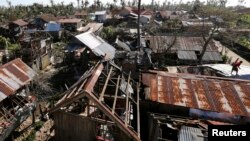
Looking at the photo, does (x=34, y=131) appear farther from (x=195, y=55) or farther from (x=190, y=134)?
(x=195, y=55)

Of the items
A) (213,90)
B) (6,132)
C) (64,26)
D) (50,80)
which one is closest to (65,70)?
(50,80)

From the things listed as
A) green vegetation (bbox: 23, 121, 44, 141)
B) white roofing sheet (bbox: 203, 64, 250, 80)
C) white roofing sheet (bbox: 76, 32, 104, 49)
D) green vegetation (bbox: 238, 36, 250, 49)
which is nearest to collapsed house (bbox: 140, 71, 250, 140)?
white roofing sheet (bbox: 203, 64, 250, 80)

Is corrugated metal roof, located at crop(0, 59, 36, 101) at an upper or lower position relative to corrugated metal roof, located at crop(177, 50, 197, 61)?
upper

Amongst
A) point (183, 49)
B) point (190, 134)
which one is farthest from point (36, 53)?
point (190, 134)

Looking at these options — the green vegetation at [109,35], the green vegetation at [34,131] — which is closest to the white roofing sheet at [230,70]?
the green vegetation at [34,131]

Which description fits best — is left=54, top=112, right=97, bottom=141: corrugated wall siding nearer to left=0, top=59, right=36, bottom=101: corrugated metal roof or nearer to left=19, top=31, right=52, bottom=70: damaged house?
left=0, top=59, right=36, bottom=101: corrugated metal roof

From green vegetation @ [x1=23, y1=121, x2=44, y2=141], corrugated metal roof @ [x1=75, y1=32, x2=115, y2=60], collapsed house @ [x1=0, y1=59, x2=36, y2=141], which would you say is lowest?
green vegetation @ [x1=23, y1=121, x2=44, y2=141]
